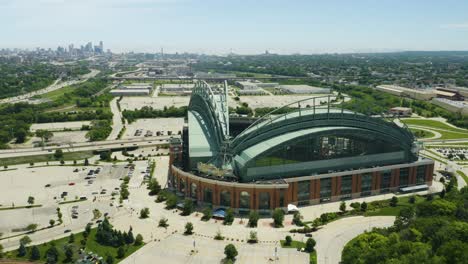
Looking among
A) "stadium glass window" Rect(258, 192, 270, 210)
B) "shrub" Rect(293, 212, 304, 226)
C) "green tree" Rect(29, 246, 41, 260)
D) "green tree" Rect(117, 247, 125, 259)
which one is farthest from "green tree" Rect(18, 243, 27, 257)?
"shrub" Rect(293, 212, 304, 226)

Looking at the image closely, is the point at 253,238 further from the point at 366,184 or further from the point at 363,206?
the point at 366,184

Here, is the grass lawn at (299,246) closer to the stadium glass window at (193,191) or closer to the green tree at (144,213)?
the stadium glass window at (193,191)

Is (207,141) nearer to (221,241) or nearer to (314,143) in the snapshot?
(314,143)

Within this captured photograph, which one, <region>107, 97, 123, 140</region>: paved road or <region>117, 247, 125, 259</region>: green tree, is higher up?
<region>107, 97, 123, 140</region>: paved road

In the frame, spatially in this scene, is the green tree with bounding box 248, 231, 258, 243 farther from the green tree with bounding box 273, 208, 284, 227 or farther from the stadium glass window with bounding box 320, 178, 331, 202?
the stadium glass window with bounding box 320, 178, 331, 202

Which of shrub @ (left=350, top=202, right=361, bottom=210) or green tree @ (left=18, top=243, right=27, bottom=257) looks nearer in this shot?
green tree @ (left=18, top=243, right=27, bottom=257)

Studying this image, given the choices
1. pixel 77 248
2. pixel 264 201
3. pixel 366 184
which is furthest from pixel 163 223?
pixel 366 184

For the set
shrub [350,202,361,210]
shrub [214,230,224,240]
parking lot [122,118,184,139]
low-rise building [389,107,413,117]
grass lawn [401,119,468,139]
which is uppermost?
low-rise building [389,107,413,117]
